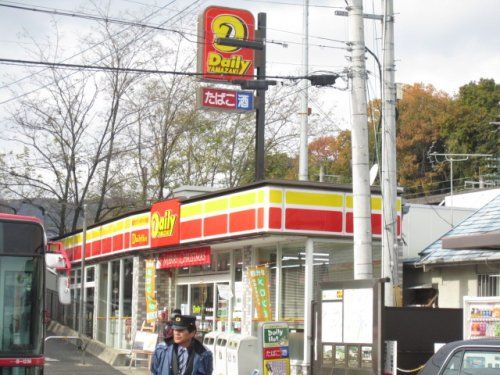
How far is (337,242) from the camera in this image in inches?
786

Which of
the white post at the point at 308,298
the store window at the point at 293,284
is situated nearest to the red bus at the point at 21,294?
the white post at the point at 308,298

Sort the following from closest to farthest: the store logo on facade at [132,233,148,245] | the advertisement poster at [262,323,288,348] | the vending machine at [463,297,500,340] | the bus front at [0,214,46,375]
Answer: the bus front at [0,214,46,375] < the vending machine at [463,297,500,340] < the advertisement poster at [262,323,288,348] < the store logo on facade at [132,233,148,245]

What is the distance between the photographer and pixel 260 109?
2316 centimetres

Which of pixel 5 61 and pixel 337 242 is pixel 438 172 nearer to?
pixel 337 242

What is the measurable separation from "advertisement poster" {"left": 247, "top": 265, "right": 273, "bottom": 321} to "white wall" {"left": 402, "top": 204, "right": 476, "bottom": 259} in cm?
412

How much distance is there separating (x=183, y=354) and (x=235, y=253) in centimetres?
1475

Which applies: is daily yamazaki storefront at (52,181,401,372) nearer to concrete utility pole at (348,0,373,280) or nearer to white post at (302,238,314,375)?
white post at (302,238,314,375)

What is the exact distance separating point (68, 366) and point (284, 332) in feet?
28.6

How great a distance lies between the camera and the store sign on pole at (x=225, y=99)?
22.8 metres

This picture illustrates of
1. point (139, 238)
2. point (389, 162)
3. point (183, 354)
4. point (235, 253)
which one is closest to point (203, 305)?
point (235, 253)

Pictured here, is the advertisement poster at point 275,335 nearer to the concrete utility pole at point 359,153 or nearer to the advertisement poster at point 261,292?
the advertisement poster at point 261,292

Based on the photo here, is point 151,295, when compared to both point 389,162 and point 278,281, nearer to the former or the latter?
point 278,281

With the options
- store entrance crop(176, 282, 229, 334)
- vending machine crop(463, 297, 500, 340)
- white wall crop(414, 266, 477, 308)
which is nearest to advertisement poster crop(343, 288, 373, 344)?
vending machine crop(463, 297, 500, 340)

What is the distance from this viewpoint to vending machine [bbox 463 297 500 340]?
42.5 ft
